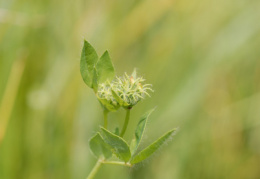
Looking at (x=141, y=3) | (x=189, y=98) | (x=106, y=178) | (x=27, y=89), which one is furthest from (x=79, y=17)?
(x=106, y=178)

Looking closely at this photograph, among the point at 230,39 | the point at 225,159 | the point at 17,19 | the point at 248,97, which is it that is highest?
the point at 17,19

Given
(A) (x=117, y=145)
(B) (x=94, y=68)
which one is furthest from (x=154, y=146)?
(B) (x=94, y=68)

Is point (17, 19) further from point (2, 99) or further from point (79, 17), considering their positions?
point (79, 17)

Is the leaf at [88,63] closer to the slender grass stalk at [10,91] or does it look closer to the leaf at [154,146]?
the leaf at [154,146]

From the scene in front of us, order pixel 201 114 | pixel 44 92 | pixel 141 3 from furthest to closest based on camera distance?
pixel 141 3 → pixel 201 114 → pixel 44 92

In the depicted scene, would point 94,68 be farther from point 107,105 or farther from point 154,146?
point 154,146
